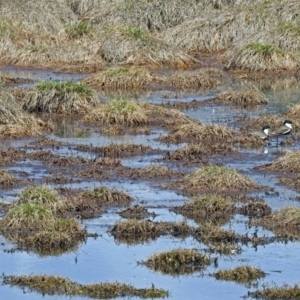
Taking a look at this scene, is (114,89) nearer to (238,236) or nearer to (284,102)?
(284,102)

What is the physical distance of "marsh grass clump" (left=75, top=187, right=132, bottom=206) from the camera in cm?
1614

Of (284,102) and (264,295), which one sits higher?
(284,102)

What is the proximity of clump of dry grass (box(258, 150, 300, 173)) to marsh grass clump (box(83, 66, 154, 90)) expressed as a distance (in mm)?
8847

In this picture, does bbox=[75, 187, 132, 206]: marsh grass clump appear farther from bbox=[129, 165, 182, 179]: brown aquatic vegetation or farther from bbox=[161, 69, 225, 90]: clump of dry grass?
bbox=[161, 69, 225, 90]: clump of dry grass

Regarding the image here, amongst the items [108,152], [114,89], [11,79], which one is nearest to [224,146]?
[108,152]

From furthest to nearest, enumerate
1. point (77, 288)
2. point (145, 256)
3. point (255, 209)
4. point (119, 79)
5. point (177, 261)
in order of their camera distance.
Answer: point (119, 79) → point (255, 209) → point (145, 256) → point (177, 261) → point (77, 288)

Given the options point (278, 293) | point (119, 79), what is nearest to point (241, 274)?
point (278, 293)

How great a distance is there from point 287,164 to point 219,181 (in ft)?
5.83

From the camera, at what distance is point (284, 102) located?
2542 centimetres

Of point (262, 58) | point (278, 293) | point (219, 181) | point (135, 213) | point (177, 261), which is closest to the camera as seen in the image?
point (278, 293)

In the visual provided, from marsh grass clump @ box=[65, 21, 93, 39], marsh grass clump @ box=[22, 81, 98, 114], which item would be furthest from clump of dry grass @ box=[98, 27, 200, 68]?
marsh grass clump @ box=[22, 81, 98, 114]

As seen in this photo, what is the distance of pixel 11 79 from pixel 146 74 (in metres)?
3.29

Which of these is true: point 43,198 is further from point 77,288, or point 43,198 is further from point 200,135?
point 200,135

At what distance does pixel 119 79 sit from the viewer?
26781 millimetres
